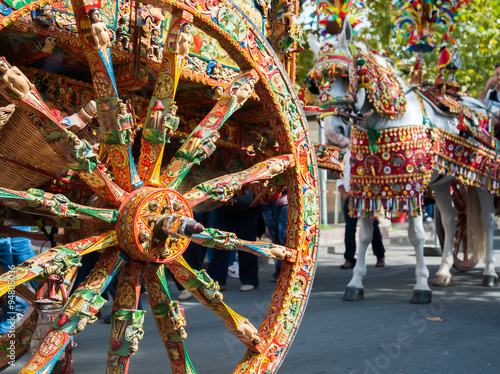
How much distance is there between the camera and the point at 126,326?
1.91 meters

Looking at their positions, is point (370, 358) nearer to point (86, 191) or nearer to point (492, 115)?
point (86, 191)

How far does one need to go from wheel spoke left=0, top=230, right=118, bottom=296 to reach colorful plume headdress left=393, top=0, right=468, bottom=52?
4.36 metres

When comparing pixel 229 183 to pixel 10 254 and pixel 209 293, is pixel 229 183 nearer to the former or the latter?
pixel 209 293

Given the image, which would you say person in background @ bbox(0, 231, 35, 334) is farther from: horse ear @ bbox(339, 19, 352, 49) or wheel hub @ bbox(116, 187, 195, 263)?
horse ear @ bbox(339, 19, 352, 49)

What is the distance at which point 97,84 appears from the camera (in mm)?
1838

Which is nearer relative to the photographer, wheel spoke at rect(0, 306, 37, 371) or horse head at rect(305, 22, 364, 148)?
wheel spoke at rect(0, 306, 37, 371)

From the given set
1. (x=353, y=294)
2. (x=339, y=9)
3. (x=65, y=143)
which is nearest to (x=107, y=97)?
(x=65, y=143)

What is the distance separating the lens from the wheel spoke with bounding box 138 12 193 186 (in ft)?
6.34

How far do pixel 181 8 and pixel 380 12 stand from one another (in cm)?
1075

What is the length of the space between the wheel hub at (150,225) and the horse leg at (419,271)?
358 centimetres

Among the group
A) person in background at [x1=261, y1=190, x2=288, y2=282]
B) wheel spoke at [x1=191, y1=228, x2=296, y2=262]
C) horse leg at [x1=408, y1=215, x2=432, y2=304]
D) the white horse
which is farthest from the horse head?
wheel spoke at [x1=191, y1=228, x2=296, y2=262]

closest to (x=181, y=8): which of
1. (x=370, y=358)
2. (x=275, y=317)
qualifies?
(x=275, y=317)

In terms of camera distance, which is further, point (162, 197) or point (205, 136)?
point (205, 136)

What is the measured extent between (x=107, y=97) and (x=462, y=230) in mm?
5562
